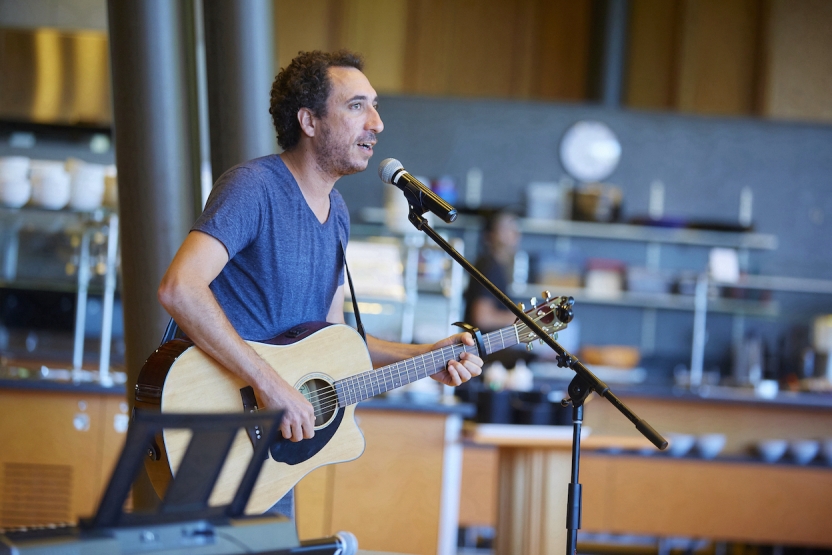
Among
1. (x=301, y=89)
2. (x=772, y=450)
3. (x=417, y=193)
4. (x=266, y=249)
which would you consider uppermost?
(x=301, y=89)

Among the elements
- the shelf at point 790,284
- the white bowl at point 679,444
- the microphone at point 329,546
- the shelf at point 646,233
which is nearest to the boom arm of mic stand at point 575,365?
the microphone at point 329,546

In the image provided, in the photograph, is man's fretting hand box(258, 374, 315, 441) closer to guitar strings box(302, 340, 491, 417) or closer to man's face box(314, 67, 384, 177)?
guitar strings box(302, 340, 491, 417)

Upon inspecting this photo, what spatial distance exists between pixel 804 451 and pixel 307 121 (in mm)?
3823

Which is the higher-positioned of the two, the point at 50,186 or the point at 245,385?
the point at 50,186

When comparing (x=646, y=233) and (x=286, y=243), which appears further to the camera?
(x=646, y=233)

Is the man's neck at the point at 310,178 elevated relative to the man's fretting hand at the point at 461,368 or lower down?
elevated

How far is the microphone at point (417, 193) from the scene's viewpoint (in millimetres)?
2064

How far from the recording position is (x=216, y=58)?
10.3 feet

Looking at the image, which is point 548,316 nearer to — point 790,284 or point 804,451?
point 804,451

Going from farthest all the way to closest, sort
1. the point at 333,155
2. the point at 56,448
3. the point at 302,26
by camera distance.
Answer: the point at 302,26, the point at 56,448, the point at 333,155

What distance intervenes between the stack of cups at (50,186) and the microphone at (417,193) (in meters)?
2.23

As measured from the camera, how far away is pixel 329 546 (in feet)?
5.21

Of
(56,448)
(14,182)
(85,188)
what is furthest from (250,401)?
(14,182)

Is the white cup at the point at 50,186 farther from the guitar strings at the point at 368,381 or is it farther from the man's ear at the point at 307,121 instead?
the guitar strings at the point at 368,381
